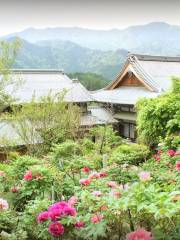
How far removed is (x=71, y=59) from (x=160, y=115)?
81796 millimetres

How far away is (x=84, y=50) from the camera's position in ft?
328

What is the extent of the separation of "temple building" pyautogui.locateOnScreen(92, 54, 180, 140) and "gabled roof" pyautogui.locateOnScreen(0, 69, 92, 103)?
1.67 m

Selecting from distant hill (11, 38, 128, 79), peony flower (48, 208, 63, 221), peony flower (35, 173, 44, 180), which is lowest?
distant hill (11, 38, 128, 79)

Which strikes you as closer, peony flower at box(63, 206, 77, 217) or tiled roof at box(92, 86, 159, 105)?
peony flower at box(63, 206, 77, 217)

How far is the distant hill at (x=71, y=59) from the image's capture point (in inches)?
2869

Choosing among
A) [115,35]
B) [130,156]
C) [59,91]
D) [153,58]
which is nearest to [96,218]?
[130,156]

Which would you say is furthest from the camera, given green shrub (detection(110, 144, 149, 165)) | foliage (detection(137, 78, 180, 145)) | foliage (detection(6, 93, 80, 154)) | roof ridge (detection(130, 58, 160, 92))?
roof ridge (detection(130, 58, 160, 92))

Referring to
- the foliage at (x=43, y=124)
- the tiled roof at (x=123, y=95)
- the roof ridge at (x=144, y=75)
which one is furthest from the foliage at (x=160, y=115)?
the roof ridge at (x=144, y=75)

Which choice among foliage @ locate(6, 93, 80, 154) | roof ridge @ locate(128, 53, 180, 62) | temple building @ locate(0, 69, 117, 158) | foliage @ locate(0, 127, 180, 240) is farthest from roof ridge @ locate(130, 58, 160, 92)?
foliage @ locate(0, 127, 180, 240)

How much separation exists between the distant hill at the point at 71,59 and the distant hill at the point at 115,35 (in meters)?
47.3

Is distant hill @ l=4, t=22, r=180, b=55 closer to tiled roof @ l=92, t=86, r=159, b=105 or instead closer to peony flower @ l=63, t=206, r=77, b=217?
tiled roof @ l=92, t=86, r=159, b=105

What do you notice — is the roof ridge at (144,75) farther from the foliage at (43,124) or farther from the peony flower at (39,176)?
the peony flower at (39,176)

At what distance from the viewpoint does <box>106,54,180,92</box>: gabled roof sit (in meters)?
21.0

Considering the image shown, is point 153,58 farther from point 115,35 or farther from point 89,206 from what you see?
point 115,35
